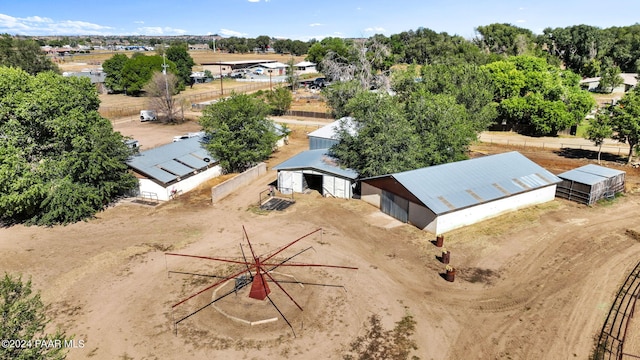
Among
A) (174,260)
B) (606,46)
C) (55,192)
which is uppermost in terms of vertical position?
(606,46)

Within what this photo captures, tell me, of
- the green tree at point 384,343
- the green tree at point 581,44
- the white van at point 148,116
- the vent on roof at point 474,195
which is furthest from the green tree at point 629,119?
the green tree at point 581,44

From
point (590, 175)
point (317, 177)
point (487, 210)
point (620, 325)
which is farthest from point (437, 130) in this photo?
point (620, 325)

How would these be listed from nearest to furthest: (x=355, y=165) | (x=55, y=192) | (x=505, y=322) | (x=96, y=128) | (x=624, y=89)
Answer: (x=505, y=322)
(x=55, y=192)
(x=96, y=128)
(x=355, y=165)
(x=624, y=89)

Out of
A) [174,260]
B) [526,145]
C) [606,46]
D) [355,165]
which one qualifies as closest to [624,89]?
[606,46]

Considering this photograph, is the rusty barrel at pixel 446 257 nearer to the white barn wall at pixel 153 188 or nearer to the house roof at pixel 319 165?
the house roof at pixel 319 165

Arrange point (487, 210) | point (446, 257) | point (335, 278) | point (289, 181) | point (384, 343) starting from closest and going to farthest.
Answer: point (384, 343), point (335, 278), point (446, 257), point (487, 210), point (289, 181)

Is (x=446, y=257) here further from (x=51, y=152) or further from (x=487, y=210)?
(x=51, y=152)

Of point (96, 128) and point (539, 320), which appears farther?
point (96, 128)

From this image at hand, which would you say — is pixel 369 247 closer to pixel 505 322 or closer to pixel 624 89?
pixel 505 322
